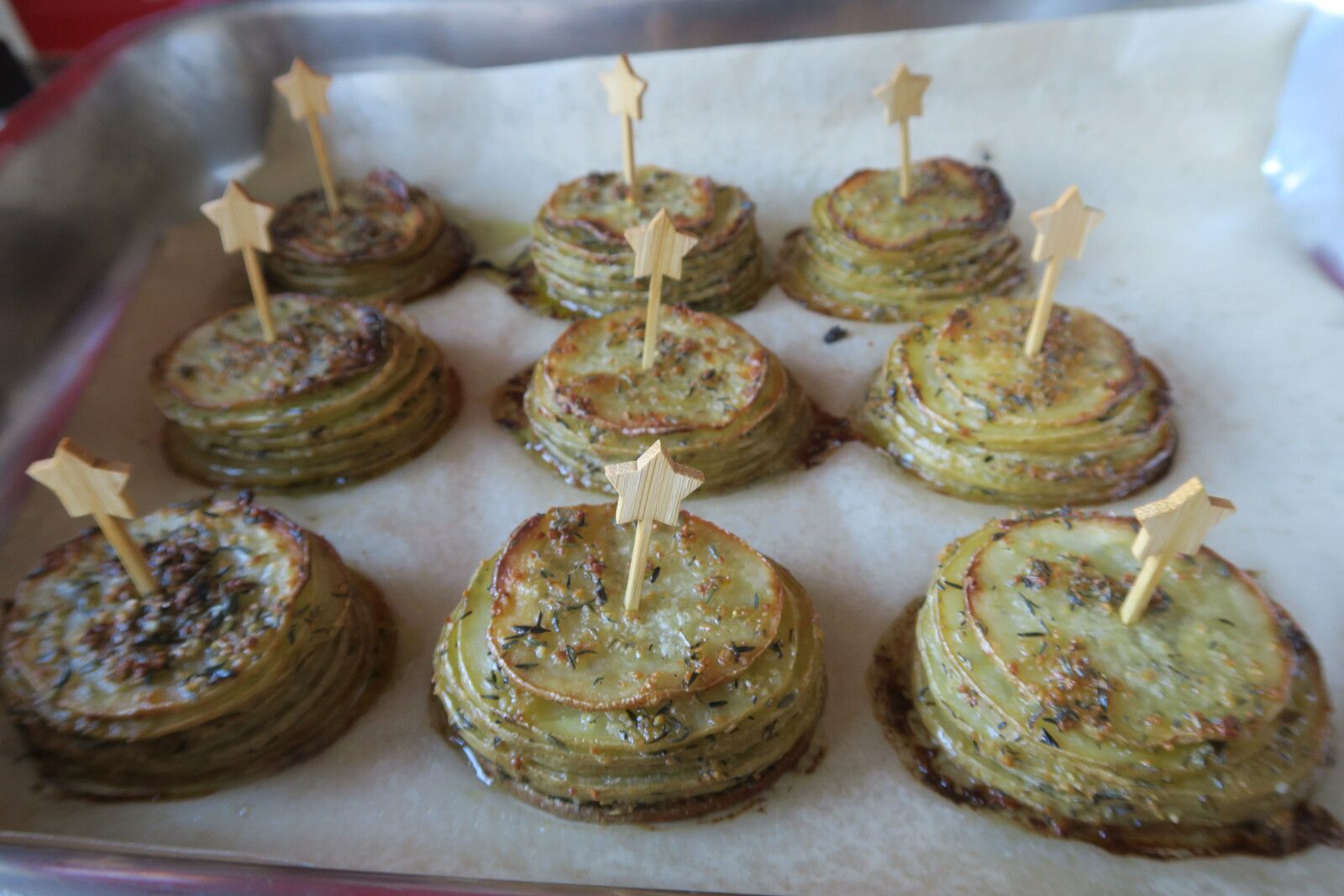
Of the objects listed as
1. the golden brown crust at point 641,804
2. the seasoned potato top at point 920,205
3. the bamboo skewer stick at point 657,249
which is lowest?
the golden brown crust at point 641,804

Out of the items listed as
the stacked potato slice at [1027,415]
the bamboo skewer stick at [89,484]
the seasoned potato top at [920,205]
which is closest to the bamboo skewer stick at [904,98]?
the seasoned potato top at [920,205]

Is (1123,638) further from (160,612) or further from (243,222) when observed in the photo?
(243,222)

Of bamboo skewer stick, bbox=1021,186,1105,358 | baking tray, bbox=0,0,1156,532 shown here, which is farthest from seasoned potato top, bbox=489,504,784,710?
baking tray, bbox=0,0,1156,532

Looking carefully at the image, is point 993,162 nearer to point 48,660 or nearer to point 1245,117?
point 1245,117

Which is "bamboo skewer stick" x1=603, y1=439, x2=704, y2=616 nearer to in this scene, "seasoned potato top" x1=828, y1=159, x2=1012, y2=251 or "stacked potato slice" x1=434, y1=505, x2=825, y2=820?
"stacked potato slice" x1=434, y1=505, x2=825, y2=820

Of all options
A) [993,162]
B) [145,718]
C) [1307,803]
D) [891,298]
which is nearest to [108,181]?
[145,718]

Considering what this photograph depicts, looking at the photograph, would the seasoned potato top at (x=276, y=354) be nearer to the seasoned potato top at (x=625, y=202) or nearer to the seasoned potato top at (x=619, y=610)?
the seasoned potato top at (x=625, y=202)
